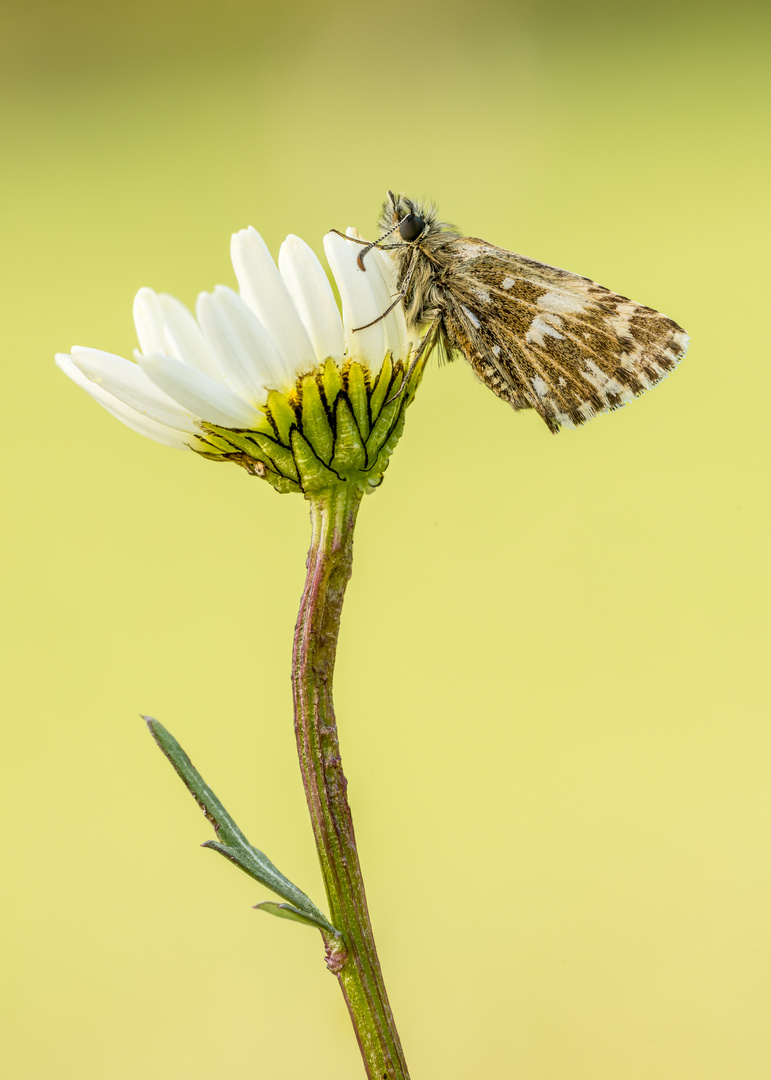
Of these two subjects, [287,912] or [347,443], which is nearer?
[287,912]

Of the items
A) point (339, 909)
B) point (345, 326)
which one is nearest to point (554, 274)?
point (345, 326)

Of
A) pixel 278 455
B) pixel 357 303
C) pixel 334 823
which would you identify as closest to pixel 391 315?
pixel 357 303

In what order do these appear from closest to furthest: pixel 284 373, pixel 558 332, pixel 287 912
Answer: pixel 287 912 < pixel 284 373 < pixel 558 332

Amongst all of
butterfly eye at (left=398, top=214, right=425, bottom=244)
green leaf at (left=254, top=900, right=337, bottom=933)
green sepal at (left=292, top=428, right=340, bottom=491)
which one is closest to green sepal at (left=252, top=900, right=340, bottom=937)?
green leaf at (left=254, top=900, right=337, bottom=933)

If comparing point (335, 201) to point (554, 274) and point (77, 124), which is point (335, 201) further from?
point (554, 274)

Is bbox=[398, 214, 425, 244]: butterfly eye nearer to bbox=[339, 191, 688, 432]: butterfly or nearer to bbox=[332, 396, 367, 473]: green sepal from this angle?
bbox=[339, 191, 688, 432]: butterfly

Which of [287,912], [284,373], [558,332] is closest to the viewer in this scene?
[287,912]

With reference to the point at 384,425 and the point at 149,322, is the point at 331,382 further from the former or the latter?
the point at 149,322
